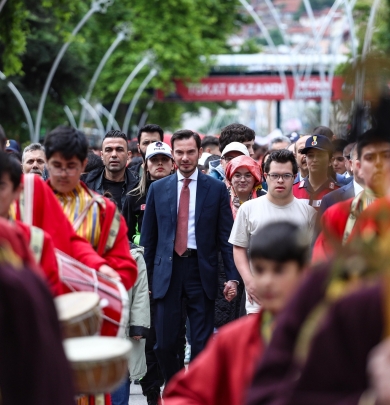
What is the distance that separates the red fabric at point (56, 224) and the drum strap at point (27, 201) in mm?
20

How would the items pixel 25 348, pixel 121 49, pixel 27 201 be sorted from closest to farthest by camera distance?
pixel 25 348, pixel 27 201, pixel 121 49

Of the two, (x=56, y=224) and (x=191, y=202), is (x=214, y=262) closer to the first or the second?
(x=191, y=202)

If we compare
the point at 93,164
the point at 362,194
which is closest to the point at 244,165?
the point at 93,164

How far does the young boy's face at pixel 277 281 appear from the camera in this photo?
3.63m

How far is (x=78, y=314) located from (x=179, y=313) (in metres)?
4.16

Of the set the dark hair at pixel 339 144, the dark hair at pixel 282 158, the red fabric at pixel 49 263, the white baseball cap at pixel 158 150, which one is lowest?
the red fabric at pixel 49 263

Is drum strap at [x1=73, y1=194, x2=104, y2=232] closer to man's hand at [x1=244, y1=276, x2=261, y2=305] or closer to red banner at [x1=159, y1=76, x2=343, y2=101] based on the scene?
man's hand at [x1=244, y1=276, x2=261, y2=305]

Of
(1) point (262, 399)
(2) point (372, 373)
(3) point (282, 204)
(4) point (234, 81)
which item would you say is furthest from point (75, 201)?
(4) point (234, 81)

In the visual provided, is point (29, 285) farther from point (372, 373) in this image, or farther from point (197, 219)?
point (197, 219)

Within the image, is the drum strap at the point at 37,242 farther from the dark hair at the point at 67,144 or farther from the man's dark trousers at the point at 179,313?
the man's dark trousers at the point at 179,313

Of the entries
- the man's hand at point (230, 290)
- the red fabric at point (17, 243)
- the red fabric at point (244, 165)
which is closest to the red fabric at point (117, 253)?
the red fabric at point (17, 243)

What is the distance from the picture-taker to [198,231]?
870cm

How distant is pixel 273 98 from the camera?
5262cm

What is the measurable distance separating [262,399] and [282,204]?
537cm
